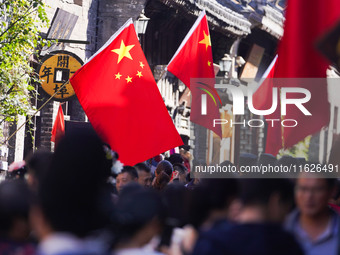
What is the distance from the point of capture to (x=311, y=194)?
5422 millimetres

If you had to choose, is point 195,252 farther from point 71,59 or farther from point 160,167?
point 71,59

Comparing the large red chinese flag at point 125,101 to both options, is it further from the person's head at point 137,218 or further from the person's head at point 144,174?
the person's head at point 137,218

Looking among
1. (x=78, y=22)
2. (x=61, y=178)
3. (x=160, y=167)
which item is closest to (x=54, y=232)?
(x=61, y=178)

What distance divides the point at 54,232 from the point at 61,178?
0.21m

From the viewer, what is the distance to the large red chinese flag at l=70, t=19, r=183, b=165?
10.4 m

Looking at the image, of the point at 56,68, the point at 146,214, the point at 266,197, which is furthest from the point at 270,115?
the point at 146,214

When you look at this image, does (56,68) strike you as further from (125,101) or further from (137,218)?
(137,218)

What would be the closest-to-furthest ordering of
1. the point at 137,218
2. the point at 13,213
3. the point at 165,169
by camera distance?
the point at 137,218 → the point at 13,213 → the point at 165,169

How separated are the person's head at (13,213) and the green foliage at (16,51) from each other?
23.6 feet

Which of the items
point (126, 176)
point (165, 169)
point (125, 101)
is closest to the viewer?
point (126, 176)

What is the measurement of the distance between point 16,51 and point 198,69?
2.74 m

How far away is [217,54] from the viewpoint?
2791 cm

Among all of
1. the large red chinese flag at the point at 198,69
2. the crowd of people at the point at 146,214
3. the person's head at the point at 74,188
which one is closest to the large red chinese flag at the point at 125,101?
the large red chinese flag at the point at 198,69

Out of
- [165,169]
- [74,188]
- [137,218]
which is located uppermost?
[74,188]
